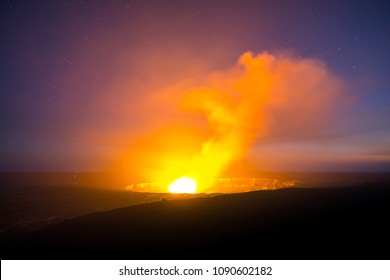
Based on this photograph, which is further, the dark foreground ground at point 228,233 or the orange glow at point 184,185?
the orange glow at point 184,185

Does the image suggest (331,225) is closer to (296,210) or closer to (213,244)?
(296,210)

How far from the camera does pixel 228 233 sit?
1573cm

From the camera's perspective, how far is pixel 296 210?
64.9ft

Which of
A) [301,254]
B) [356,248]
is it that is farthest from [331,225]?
[301,254]

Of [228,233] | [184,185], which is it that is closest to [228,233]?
[228,233]

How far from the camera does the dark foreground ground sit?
12.5m

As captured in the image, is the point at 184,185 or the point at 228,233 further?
the point at 184,185

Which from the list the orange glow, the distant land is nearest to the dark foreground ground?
the distant land

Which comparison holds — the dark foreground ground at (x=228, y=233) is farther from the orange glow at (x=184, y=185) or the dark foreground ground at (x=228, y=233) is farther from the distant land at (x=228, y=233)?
the orange glow at (x=184, y=185)

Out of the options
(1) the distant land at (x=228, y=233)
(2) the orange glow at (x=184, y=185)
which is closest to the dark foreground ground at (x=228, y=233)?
(1) the distant land at (x=228, y=233)

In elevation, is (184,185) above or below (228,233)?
below

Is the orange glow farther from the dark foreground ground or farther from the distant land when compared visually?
the dark foreground ground

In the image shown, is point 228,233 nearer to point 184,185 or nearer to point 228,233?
point 228,233

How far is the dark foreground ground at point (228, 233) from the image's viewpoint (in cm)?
1252
